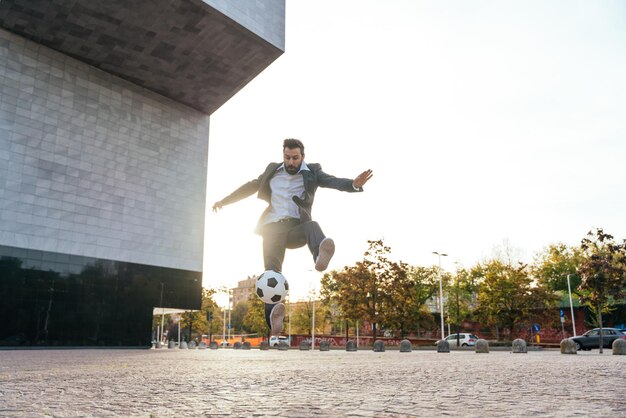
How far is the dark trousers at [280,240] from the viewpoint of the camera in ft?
23.3

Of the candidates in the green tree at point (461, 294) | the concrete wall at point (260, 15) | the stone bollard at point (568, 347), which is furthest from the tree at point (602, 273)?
the green tree at point (461, 294)

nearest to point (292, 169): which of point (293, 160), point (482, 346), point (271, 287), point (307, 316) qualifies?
point (293, 160)

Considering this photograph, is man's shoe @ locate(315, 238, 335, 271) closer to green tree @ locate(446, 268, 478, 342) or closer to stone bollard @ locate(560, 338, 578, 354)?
stone bollard @ locate(560, 338, 578, 354)

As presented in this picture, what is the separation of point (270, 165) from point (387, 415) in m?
5.03

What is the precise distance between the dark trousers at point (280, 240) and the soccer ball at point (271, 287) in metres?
0.17

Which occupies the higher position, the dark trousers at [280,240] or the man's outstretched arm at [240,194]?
the man's outstretched arm at [240,194]

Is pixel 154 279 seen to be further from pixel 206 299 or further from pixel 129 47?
pixel 206 299

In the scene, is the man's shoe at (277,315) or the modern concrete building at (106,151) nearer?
the man's shoe at (277,315)

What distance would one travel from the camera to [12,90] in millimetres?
29969

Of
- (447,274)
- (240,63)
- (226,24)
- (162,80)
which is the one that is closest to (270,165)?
(226,24)

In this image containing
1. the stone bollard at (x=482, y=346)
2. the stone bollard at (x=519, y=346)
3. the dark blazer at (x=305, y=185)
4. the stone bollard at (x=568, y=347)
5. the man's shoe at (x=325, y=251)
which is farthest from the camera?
the stone bollard at (x=519, y=346)

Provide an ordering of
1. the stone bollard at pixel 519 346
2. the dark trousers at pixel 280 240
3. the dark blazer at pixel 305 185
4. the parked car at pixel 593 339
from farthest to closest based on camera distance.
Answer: the parked car at pixel 593 339
the stone bollard at pixel 519 346
the dark blazer at pixel 305 185
the dark trousers at pixel 280 240

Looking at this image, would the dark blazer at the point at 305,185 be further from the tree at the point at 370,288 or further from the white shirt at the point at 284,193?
the tree at the point at 370,288

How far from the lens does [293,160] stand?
25.4ft
